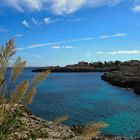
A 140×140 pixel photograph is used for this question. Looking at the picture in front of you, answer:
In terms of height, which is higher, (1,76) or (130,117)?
(1,76)

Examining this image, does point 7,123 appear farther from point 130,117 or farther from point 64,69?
point 64,69

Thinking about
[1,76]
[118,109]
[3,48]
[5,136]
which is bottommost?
[118,109]

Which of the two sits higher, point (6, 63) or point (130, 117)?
point (6, 63)

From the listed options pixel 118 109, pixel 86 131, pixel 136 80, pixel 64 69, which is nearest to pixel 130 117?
pixel 118 109

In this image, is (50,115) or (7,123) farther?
(50,115)

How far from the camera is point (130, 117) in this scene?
25.5 m

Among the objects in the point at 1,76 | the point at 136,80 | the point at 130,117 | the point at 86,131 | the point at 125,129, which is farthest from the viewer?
the point at 136,80

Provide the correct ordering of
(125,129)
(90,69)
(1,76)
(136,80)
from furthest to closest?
(90,69) < (136,80) < (125,129) < (1,76)

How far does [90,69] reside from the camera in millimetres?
144125

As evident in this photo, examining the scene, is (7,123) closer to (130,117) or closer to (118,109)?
(130,117)

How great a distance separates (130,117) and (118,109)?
4.74m

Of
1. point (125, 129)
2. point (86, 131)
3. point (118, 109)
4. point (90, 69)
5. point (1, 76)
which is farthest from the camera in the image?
point (90, 69)

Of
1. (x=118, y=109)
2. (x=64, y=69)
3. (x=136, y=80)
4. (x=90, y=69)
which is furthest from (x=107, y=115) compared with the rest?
(x=64, y=69)

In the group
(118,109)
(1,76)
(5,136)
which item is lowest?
(118,109)
